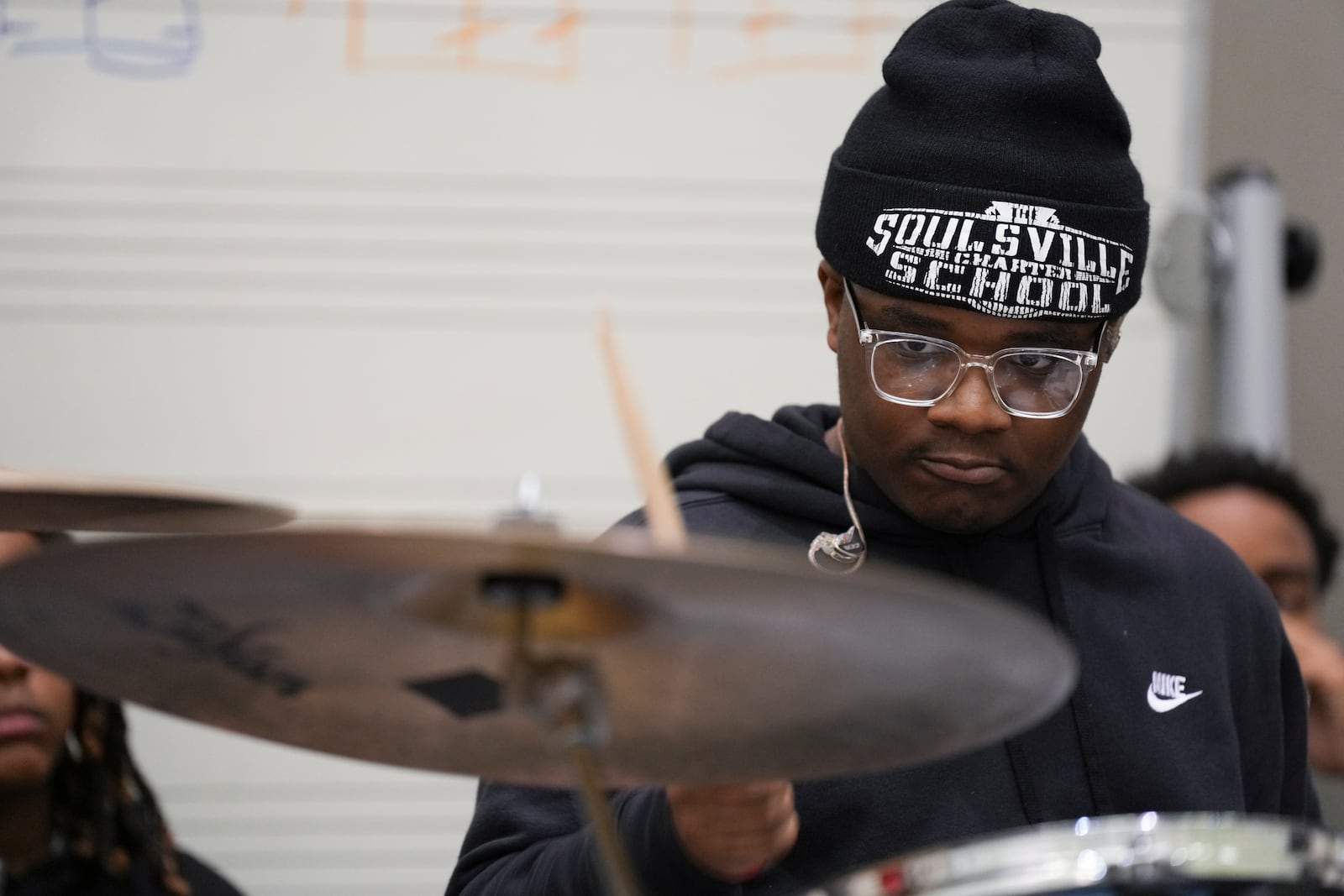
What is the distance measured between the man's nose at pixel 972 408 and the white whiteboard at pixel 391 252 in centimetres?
112

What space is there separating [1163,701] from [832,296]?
0.51 metres

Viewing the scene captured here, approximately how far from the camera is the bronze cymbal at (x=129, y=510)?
4.14 feet

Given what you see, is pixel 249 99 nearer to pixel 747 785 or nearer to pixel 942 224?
pixel 942 224

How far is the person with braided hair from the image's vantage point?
2207 mm

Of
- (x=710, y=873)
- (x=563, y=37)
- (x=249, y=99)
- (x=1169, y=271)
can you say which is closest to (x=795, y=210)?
(x=563, y=37)

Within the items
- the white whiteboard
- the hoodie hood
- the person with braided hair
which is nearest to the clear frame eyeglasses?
the hoodie hood

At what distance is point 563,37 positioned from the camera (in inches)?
102

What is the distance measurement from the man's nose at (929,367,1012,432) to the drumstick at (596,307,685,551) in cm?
48

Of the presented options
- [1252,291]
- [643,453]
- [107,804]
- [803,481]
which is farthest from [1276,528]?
[643,453]

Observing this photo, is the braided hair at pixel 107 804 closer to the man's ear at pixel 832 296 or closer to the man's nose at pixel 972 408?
the man's ear at pixel 832 296

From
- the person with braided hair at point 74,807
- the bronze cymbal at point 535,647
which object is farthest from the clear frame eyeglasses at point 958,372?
the person with braided hair at point 74,807

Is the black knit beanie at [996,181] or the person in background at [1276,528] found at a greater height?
the black knit beanie at [996,181]

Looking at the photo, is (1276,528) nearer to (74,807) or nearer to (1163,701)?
(1163,701)

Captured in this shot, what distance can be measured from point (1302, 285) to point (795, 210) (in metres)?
1.05
